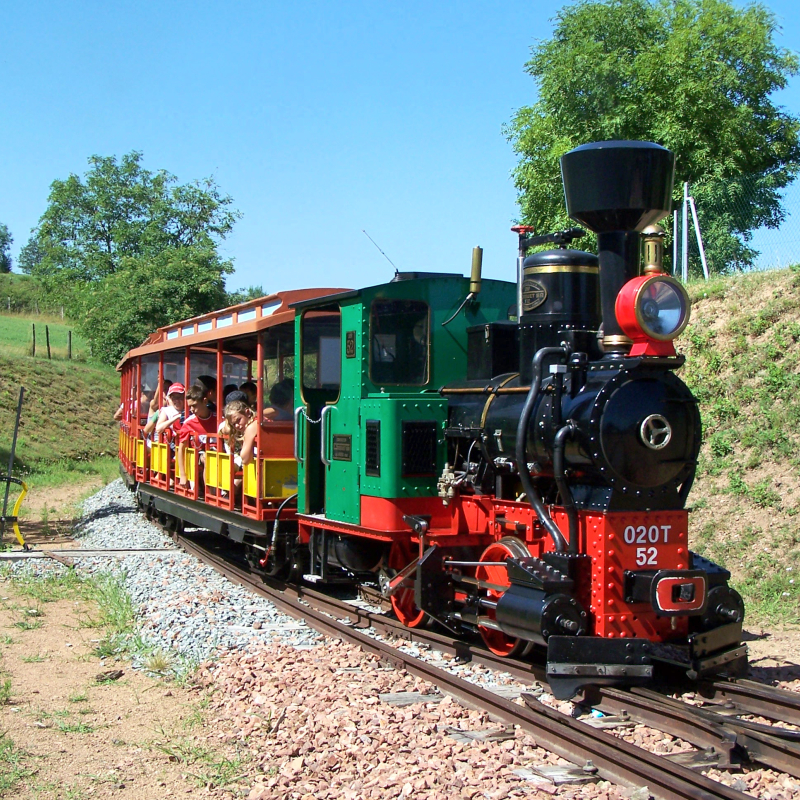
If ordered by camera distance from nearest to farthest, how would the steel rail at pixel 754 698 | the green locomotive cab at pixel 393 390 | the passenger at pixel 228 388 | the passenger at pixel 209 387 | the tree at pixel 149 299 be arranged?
the steel rail at pixel 754 698 → the green locomotive cab at pixel 393 390 → the passenger at pixel 228 388 → the passenger at pixel 209 387 → the tree at pixel 149 299

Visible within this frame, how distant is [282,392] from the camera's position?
29.8ft

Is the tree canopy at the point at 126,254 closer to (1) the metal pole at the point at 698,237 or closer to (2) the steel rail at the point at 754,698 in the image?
(1) the metal pole at the point at 698,237

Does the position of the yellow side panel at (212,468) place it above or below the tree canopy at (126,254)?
below

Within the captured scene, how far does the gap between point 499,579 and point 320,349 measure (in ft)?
9.36

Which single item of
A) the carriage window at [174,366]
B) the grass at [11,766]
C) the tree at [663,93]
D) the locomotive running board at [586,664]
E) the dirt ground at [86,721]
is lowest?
the dirt ground at [86,721]

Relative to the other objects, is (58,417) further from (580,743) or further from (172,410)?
(580,743)

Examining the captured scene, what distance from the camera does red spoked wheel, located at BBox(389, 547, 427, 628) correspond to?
23.7 feet

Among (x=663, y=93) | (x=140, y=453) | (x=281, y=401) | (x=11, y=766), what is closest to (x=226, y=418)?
(x=281, y=401)

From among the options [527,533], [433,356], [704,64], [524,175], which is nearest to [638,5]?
[704,64]

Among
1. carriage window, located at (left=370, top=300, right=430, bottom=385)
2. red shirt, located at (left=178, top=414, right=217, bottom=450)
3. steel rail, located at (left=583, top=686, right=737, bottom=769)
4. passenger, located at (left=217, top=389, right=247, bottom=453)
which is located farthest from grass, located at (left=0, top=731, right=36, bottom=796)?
red shirt, located at (left=178, top=414, right=217, bottom=450)

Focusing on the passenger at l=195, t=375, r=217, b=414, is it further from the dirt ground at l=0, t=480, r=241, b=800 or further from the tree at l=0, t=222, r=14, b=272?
the tree at l=0, t=222, r=14, b=272

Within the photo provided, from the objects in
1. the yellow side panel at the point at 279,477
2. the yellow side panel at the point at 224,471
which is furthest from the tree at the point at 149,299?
the yellow side panel at the point at 279,477

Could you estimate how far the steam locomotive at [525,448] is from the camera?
18.0 feet

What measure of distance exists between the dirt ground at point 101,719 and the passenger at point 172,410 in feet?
14.4
